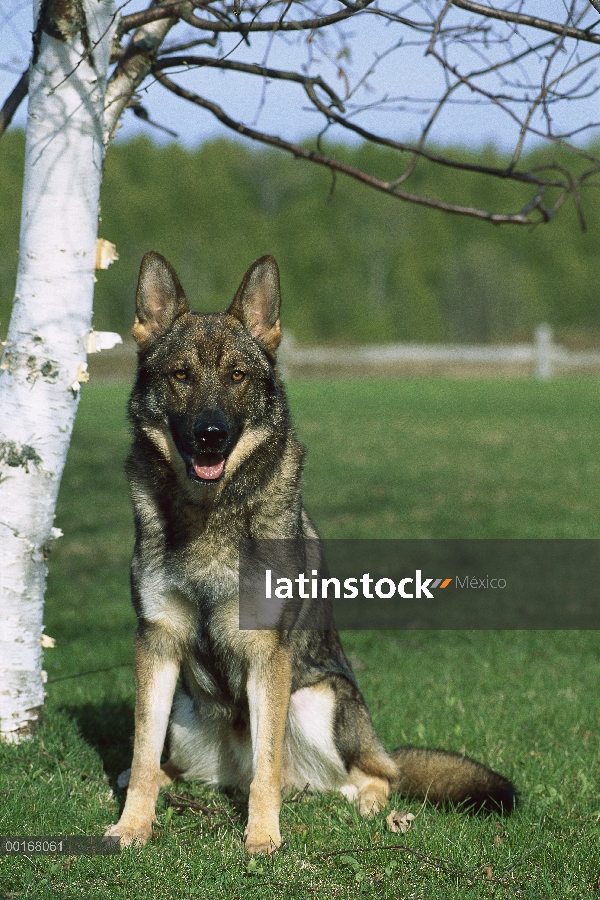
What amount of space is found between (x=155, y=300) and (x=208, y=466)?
83 cm

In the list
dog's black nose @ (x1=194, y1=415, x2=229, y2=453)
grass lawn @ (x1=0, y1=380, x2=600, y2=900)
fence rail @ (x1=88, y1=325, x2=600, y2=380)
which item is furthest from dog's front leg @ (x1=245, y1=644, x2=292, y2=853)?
→ fence rail @ (x1=88, y1=325, x2=600, y2=380)

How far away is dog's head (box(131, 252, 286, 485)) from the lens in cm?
376

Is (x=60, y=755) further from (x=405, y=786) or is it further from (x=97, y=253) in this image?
(x=97, y=253)

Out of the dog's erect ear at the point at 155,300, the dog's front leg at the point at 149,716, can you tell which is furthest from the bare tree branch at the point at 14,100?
the dog's front leg at the point at 149,716

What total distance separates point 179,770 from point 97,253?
2489mm

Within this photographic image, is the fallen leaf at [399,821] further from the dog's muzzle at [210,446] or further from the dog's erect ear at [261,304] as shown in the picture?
the dog's erect ear at [261,304]

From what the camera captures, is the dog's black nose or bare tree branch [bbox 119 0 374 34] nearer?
the dog's black nose

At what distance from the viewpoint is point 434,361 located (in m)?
37.1

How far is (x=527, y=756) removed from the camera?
15.5 ft

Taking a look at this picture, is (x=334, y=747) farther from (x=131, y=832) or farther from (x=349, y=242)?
(x=349, y=242)

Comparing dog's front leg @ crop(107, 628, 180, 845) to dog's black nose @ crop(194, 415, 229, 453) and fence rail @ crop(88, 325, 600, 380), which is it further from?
fence rail @ crop(88, 325, 600, 380)

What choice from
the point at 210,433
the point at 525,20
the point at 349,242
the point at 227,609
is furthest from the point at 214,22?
the point at 349,242

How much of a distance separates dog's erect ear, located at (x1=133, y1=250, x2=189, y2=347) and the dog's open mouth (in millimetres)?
649

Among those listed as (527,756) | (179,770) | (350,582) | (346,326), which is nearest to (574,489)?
(350,582)
